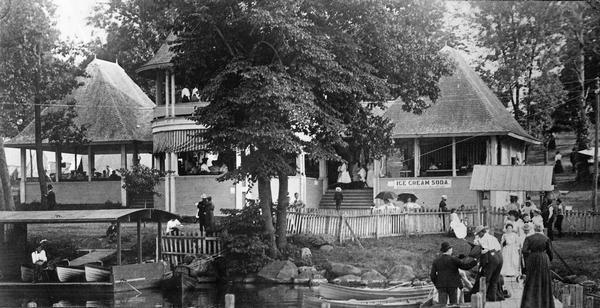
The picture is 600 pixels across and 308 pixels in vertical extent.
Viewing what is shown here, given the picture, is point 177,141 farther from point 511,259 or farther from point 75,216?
point 511,259

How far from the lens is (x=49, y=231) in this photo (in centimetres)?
3738

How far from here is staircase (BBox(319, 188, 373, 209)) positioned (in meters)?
41.8

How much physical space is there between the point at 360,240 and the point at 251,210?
4989 mm

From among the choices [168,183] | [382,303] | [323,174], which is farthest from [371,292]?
[323,174]

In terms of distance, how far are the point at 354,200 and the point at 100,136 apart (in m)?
14.2

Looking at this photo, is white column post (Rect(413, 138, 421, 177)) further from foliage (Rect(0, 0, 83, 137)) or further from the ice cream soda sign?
foliage (Rect(0, 0, 83, 137))

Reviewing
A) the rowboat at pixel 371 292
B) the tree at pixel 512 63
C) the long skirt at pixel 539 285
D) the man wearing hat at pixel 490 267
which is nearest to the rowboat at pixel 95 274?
the rowboat at pixel 371 292

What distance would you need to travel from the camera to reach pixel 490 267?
18.6 m

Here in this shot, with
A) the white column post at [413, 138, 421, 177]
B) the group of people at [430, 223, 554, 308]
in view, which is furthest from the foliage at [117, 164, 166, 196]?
the group of people at [430, 223, 554, 308]

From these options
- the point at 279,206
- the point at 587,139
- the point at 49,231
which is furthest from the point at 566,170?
the point at 49,231

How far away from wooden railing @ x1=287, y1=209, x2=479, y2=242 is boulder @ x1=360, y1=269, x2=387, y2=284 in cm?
387

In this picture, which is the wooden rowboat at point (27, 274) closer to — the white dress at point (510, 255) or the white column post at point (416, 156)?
the white dress at point (510, 255)

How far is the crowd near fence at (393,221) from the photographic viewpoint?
3291 centimetres

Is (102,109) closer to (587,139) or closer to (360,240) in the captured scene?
(360,240)
